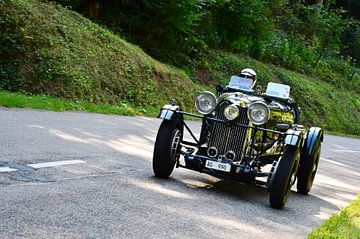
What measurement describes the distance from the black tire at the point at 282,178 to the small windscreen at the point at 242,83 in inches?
74.3

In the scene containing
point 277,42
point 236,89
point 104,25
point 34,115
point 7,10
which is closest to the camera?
point 236,89

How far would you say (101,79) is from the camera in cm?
1861

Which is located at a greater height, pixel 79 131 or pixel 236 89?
pixel 236 89

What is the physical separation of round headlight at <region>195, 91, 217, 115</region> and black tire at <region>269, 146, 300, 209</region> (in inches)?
47.6

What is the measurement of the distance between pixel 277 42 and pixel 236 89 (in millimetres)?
30140

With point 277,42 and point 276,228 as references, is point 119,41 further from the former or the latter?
point 277,42

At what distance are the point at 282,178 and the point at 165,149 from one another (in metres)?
1.66

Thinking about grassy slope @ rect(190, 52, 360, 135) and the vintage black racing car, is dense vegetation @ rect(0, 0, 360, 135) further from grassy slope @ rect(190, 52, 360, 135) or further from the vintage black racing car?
the vintage black racing car

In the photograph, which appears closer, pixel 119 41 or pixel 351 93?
pixel 119 41

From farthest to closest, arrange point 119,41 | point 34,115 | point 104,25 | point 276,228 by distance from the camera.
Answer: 1. point 104,25
2. point 119,41
3. point 34,115
4. point 276,228

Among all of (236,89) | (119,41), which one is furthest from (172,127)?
(119,41)

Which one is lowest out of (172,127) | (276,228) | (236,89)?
(276,228)

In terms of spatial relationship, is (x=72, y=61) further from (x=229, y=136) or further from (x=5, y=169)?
(x=5, y=169)

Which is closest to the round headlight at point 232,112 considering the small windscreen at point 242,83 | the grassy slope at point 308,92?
the small windscreen at point 242,83
